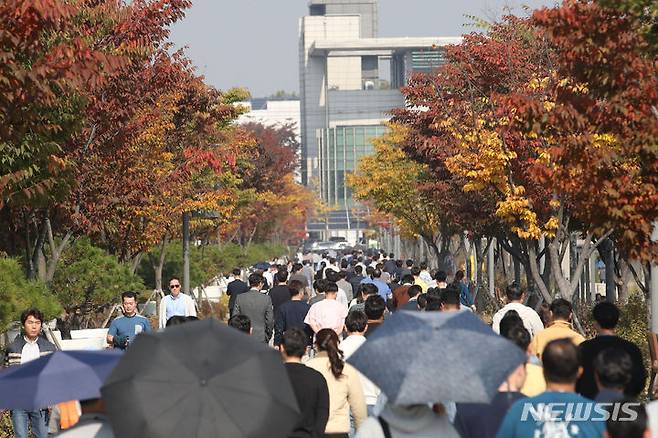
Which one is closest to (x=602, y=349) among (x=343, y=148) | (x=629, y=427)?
(x=629, y=427)

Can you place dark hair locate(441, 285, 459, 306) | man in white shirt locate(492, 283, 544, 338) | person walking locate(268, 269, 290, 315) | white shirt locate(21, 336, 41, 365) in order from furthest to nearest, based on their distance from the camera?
person walking locate(268, 269, 290, 315) → dark hair locate(441, 285, 459, 306) → man in white shirt locate(492, 283, 544, 338) → white shirt locate(21, 336, 41, 365)

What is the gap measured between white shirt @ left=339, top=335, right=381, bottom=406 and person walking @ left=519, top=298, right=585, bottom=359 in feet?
4.26

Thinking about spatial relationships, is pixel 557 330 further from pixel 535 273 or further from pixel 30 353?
pixel 535 273

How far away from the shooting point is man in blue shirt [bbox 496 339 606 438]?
6.65 meters

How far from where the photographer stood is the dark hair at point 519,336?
9.08 m

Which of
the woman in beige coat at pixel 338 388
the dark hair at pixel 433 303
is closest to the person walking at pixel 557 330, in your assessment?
the woman in beige coat at pixel 338 388

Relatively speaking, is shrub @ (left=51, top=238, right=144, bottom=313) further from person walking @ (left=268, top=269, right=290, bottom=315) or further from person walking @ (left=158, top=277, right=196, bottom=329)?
person walking @ (left=158, top=277, right=196, bottom=329)

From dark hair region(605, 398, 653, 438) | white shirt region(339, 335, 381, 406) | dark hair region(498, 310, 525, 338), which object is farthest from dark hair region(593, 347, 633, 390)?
white shirt region(339, 335, 381, 406)

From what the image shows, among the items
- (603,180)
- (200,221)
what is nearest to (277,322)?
(603,180)

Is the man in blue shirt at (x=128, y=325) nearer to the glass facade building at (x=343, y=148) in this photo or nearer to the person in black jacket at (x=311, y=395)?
the person in black jacket at (x=311, y=395)

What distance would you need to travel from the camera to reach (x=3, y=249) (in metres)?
23.3

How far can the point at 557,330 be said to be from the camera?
35.4ft

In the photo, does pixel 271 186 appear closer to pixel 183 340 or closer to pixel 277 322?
pixel 277 322

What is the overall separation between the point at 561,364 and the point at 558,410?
0.25 metres
